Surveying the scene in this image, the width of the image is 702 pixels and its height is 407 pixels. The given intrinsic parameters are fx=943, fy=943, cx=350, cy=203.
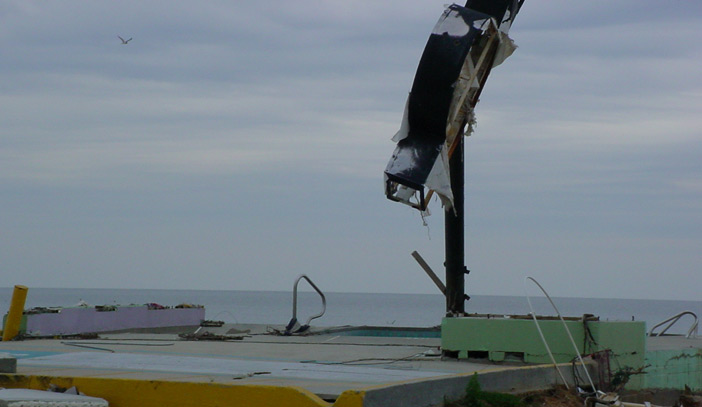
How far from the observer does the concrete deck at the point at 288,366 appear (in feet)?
31.7

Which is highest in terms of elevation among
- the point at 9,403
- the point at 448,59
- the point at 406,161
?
the point at 448,59

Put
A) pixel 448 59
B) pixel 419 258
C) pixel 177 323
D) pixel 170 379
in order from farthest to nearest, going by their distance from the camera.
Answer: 1. pixel 177 323
2. pixel 419 258
3. pixel 448 59
4. pixel 170 379

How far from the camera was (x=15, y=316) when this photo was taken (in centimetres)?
1903

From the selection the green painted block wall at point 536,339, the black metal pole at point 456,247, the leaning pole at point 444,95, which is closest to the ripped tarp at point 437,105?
the leaning pole at point 444,95

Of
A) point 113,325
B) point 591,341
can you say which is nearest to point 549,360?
point 591,341

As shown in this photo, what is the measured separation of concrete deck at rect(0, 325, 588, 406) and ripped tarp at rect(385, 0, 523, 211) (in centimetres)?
286

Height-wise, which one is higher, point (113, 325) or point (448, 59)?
point (448, 59)

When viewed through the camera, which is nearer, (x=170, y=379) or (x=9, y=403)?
(x=9, y=403)

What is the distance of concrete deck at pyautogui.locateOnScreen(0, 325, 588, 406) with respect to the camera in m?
9.66

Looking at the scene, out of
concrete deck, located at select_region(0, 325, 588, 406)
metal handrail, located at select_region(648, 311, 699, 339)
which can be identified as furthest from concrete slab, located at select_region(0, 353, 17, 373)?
metal handrail, located at select_region(648, 311, 699, 339)

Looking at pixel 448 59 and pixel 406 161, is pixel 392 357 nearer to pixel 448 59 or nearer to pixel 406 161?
pixel 406 161

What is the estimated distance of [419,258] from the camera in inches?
731

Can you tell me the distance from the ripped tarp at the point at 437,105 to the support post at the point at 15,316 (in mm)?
8137

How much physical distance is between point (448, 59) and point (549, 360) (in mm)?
5241
